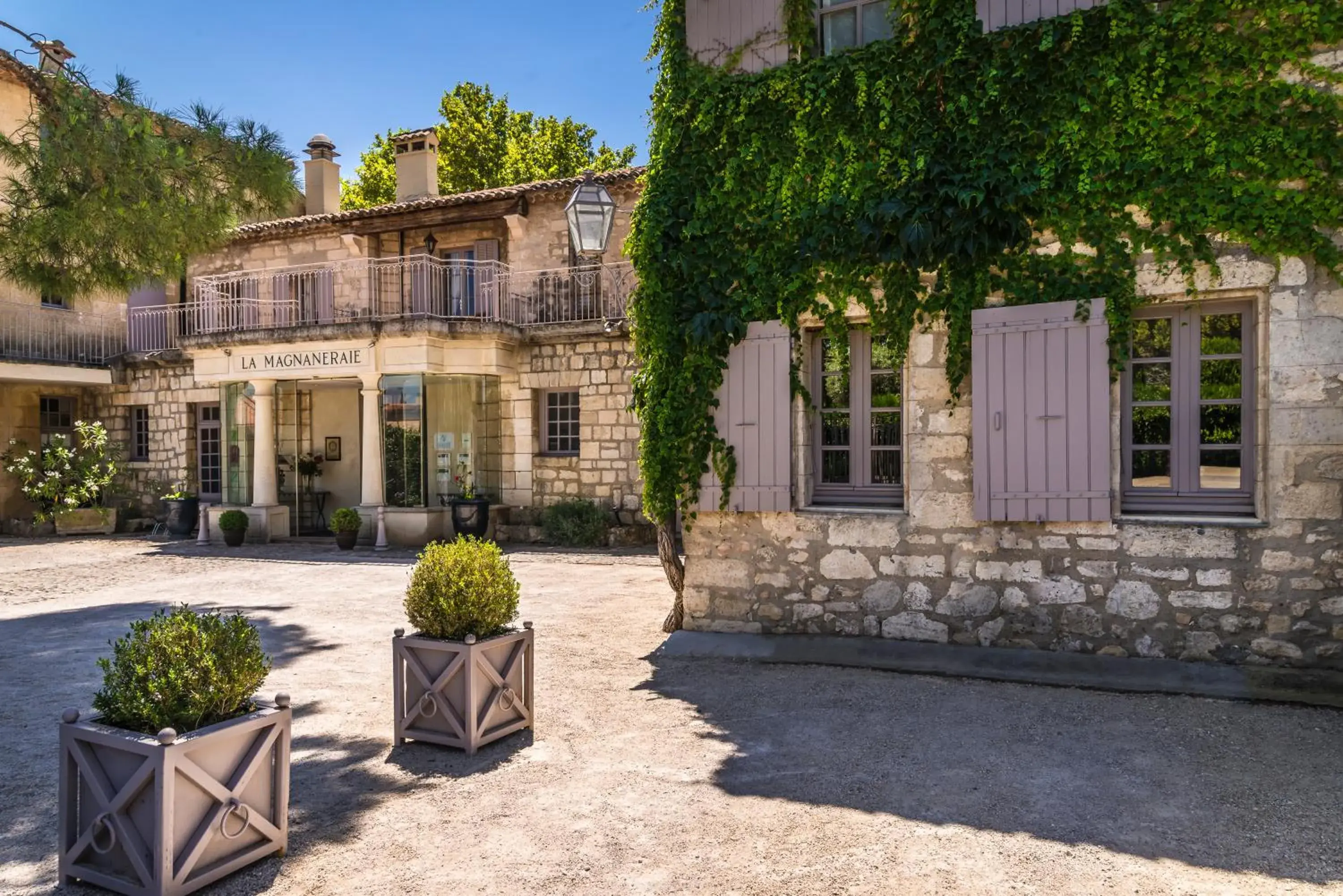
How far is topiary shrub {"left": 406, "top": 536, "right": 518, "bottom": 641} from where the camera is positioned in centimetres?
425

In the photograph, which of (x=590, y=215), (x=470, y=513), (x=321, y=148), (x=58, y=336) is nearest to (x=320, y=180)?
(x=321, y=148)

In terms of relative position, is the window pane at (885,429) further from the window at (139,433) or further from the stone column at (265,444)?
the window at (139,433)

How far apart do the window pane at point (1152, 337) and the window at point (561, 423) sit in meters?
9.57

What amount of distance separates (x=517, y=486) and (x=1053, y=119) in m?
10.4

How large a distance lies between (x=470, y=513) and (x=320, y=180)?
30.8 feet

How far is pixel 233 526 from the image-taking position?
14.0 m

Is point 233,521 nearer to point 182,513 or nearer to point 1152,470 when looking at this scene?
point 182,513

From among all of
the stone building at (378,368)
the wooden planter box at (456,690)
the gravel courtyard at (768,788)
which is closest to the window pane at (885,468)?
the gravel courtyard at (768,788)

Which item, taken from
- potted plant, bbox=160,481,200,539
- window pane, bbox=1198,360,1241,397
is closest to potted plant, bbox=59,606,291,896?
window pane, bbox=1198,360,1241,397

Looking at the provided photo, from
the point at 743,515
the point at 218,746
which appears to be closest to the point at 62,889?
the point at 218,746

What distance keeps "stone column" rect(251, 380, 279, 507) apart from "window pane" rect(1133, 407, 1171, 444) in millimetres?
13331

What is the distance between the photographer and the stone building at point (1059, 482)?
197 inches

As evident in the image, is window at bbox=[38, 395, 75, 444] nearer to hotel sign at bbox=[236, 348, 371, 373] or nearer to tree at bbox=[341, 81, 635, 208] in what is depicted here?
hotel sign at bbox=[236, 348, 371, 373]

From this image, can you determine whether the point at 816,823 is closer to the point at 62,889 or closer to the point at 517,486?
the point at 62,889
